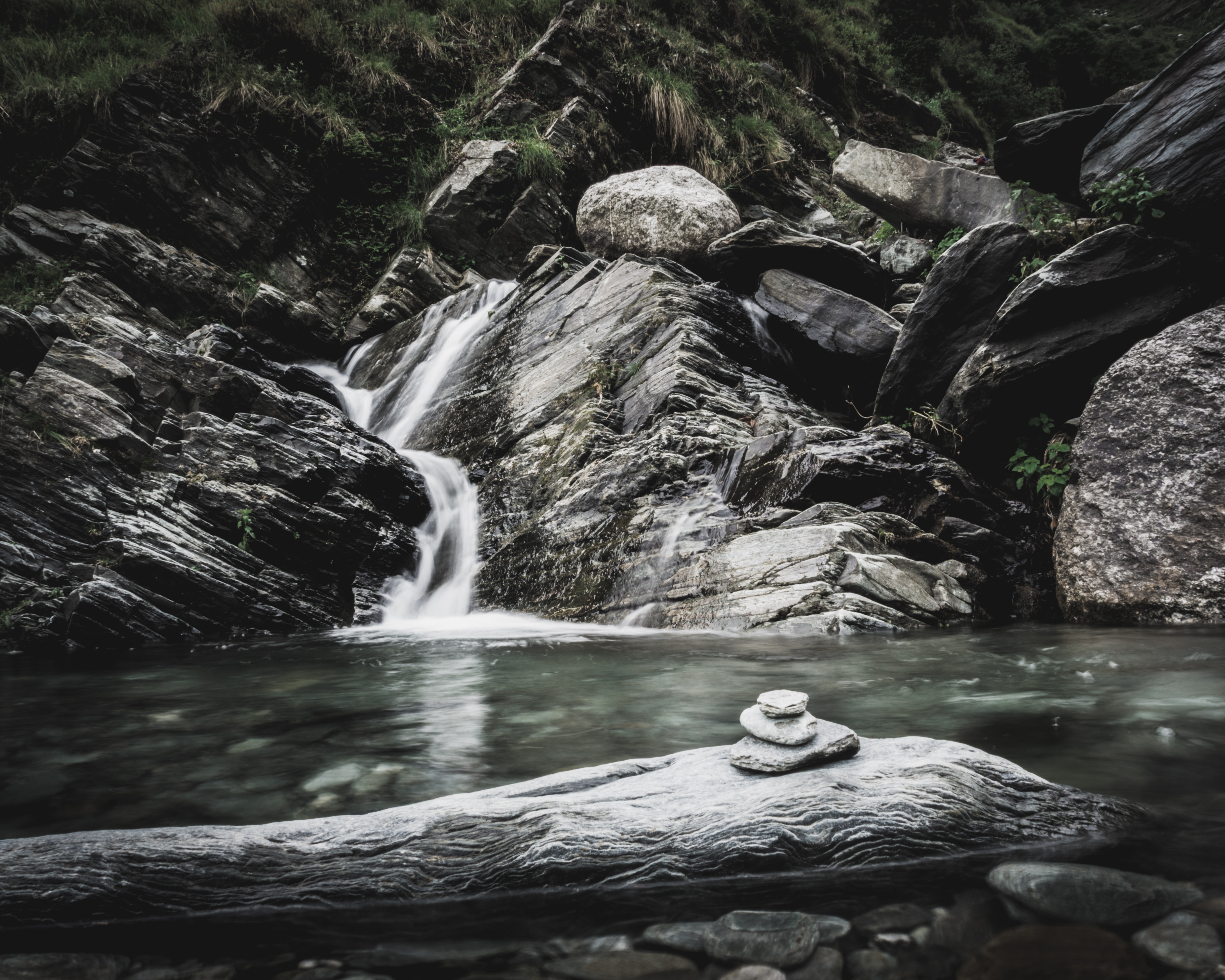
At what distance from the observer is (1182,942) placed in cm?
129

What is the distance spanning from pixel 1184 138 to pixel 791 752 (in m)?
7.06

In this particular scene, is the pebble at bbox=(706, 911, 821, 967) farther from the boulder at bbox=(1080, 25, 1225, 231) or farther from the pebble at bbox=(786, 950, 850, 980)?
the boulder at bbox=(1080, 25, 1225, 231)

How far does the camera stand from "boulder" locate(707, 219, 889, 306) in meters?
9.34

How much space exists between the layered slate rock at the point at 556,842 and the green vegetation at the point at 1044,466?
5.05m

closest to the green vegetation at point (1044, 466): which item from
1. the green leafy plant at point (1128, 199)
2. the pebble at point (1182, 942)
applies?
the green leafy plant at point (1128, 199)

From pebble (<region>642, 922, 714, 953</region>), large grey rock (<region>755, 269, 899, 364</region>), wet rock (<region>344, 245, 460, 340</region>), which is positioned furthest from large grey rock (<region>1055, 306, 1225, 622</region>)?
wet rock (<region>344, 245, 460, 340</region>)

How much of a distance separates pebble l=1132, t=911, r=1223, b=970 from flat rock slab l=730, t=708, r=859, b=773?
863 millimetres

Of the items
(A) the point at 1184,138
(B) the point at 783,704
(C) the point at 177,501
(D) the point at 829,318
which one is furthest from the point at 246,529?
(A) the point at 1184,138

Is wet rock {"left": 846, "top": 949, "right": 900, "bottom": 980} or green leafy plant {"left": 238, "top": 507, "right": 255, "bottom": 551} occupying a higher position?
green leafy plant {"left": 238, "top": 507, "right": 255, "bottom": 551}

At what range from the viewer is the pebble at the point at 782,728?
2139 mm

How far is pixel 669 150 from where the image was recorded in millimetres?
14875

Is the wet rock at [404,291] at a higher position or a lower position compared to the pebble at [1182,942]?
higher

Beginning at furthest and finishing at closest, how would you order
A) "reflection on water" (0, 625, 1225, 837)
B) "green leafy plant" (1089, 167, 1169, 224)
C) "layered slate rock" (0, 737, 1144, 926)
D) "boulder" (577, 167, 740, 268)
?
1. "boulder" (577, 167, 740, 268)
2. "green leafy plant" (1089, 167, 1169, 224)
3. "reflection on water" (0, 625, 1225, 837)
4. "layered slate rock" (0, 737, 1144, 926)

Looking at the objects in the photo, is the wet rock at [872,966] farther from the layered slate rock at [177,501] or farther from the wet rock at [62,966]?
the layered slate rock at [177,501]
